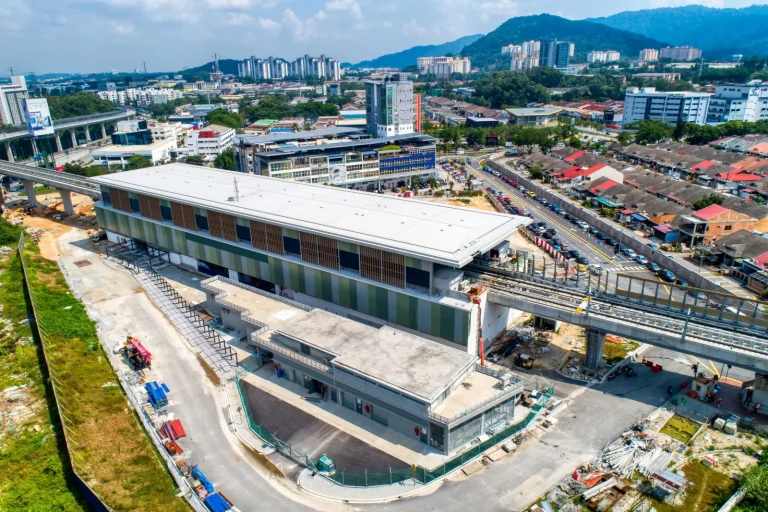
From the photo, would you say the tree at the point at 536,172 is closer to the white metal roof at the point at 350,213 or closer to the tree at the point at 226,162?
the white metal roof at the point at 350,213

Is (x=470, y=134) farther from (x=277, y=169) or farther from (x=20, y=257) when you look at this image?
(x=20, y=257)

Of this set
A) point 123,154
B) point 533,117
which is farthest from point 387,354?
point 533,117

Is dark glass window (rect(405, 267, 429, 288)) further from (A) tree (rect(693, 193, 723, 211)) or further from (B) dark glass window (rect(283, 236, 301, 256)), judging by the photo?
(A) tree (rect(693, 193, 723, 211))

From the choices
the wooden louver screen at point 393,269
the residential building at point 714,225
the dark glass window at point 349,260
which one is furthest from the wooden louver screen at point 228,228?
the residential building at point 714,225

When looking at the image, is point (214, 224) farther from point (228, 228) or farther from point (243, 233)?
point (243, 233)

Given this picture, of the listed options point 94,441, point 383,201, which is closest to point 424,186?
point 383,201
